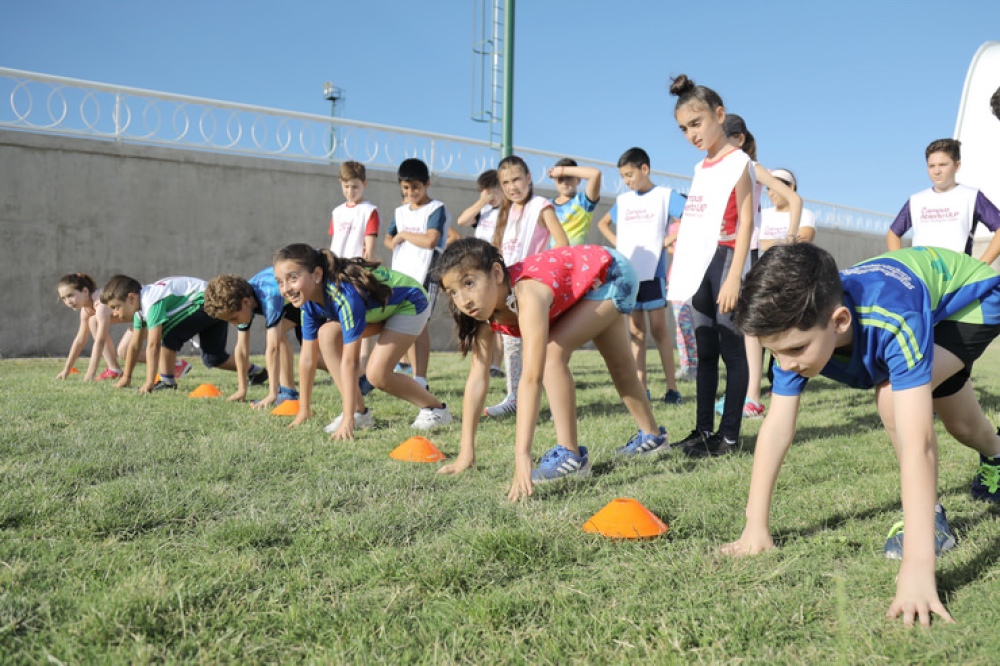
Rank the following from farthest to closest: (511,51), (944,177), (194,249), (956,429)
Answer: (194,249)
(511,51)
(944,177)
(956,429)

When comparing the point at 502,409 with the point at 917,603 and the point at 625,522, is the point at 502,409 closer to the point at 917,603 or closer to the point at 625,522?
the point at 625,522

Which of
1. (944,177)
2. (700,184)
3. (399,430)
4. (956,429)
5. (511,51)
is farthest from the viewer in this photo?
(511,51)

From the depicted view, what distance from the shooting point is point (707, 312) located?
14.5ft

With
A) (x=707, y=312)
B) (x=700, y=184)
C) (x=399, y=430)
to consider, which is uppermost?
(x=700, y=184)

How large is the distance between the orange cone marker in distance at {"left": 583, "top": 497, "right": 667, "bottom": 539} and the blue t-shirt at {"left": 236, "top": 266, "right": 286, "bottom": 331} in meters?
4.28

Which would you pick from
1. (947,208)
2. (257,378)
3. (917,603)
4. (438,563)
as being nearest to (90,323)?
(257,378)

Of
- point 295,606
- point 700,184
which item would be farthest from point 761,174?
point 295,606

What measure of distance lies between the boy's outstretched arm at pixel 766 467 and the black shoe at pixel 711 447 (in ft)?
5.20

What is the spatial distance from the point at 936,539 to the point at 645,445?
5.57 ft

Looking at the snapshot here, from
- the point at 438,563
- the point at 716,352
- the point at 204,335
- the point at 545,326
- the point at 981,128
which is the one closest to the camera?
the point at 438,563

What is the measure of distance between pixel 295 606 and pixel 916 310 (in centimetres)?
196

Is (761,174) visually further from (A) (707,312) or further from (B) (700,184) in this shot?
(A) (707,312)

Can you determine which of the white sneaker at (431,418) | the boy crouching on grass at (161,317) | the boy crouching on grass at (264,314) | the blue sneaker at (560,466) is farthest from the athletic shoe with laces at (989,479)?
the boy crouching on grass at (161,317)

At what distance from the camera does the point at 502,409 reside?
5.80 m
